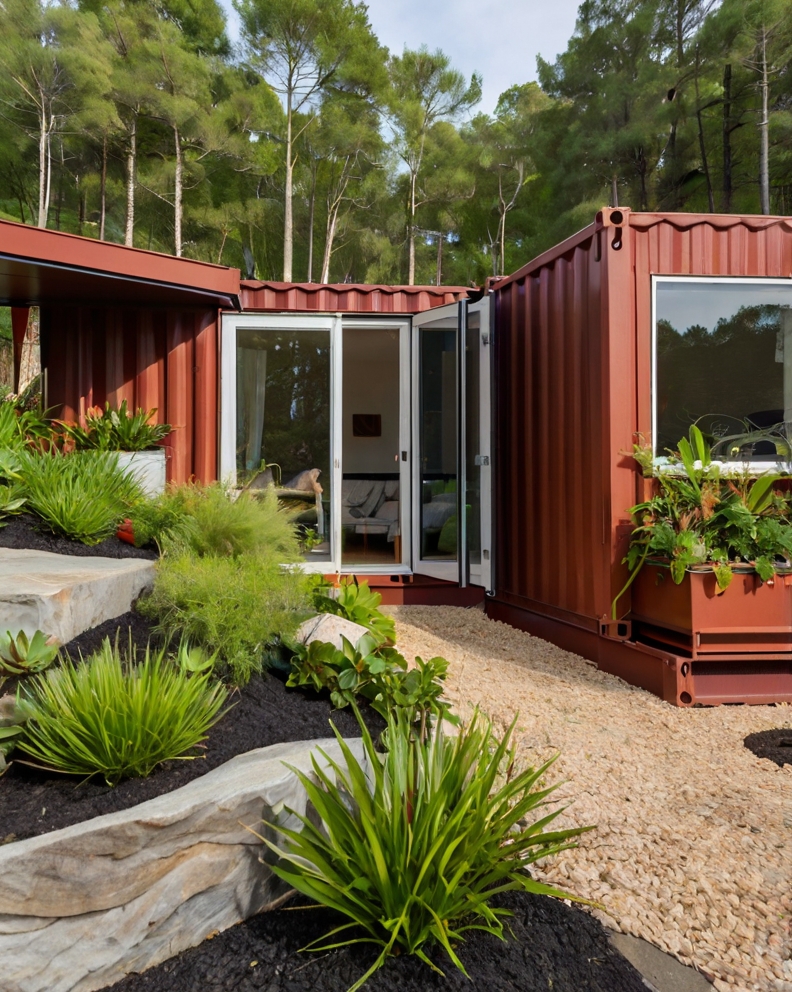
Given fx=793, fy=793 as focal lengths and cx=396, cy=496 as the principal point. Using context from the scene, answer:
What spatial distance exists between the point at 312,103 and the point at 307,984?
70.6 feet

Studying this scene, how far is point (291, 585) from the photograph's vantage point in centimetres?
326

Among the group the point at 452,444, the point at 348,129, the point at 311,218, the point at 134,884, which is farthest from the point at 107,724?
the point at 311,218

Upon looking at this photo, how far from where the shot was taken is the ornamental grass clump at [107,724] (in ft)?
6.99

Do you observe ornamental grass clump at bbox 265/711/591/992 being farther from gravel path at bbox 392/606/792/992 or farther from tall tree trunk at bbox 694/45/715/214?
tall tree trunk at bbox 694/45/715/214

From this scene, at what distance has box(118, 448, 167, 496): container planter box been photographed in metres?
4.93

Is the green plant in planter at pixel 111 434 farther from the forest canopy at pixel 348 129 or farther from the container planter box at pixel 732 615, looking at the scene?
the forest canopy at pixel 348 129

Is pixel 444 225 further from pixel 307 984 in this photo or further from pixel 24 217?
pixel 307 984

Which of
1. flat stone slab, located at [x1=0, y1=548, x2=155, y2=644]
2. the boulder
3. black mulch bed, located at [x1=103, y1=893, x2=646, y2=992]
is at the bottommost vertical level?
black mulch bed, located at [x1=103, y1=893, x2=646, y2=992]

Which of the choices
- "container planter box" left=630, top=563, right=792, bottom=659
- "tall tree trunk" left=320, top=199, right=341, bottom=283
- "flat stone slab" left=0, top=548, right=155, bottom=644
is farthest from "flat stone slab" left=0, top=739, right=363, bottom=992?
"tall tree trunk" left=320, top=199, right=341, bottom=283

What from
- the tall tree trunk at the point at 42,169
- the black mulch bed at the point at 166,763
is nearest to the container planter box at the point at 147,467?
the black mulch bed at the point at 166,763

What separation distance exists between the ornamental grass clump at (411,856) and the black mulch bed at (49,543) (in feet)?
7.65

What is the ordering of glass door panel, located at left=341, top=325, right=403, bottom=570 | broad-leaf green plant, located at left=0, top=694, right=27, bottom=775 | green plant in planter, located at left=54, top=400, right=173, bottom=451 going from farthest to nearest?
glass door panel, located at left=341, top=325, right=403, bottom=570, green plant in planter, located at left=54, top=400, right=173, bottom=451, broad-leaf green plant, located at left=0, top=694, right=27, bottom=775

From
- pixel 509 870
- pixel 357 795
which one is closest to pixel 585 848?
pixel 509 870

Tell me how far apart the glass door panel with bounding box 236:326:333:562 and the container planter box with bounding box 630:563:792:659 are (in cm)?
302
